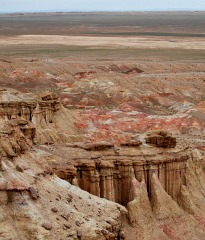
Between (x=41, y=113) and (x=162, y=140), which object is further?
(x=41, y=113)

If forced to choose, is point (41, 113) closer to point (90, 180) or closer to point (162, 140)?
point (162, 140)

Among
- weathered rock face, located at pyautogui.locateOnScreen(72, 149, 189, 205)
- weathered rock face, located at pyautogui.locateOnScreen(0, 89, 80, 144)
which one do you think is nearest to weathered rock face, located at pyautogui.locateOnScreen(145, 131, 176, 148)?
weathered rock face, located at pyautogui.locateOnScreen(72, 149, 189, 205)

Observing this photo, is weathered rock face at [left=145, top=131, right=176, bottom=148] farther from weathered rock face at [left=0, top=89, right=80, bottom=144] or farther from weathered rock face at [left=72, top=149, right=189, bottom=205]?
weathered rock face at [left=0, top=89, right=80, bottom=144]

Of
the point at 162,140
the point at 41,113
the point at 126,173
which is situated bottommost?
the point at 41,113

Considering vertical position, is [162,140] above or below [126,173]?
above

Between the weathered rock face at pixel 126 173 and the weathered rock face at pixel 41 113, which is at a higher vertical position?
the weathered rock face at pixel 126 173

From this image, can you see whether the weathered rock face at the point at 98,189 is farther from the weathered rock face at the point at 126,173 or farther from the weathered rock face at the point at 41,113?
the weathered rock face at the point at 41,113

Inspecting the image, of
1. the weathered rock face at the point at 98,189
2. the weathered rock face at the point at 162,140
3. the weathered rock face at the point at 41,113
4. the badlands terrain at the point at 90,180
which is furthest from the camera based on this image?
the weathered rock face at the point at 41,113

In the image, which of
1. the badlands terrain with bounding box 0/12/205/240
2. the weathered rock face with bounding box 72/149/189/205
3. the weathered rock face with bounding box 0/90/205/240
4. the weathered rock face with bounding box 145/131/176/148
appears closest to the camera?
the weathered rock face with bounding box 0/90/205/240

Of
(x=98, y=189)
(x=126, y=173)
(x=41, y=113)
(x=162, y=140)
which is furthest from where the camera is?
(x=41, y=113)

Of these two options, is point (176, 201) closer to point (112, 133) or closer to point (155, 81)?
point (112, 133)

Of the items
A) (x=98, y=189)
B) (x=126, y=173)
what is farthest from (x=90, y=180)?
(x=126, y=173)

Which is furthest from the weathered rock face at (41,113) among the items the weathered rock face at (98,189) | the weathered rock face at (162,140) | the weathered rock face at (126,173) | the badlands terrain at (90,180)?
the weathered rock face at (126,173)
